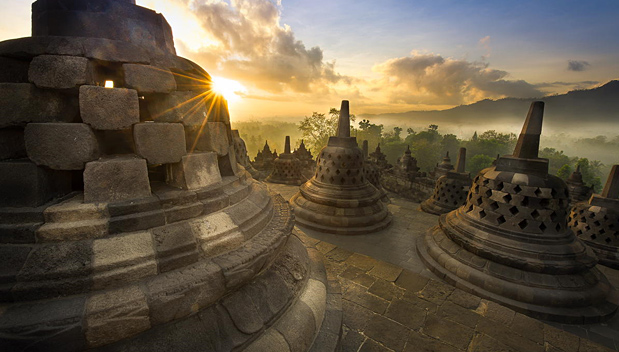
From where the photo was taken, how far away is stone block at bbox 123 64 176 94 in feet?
7.27

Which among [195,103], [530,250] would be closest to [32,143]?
[195,103]

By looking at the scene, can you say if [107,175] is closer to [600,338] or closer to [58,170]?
[58,170]

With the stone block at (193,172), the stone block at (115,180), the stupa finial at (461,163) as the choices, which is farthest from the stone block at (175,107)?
the stupa finial at (461,163)

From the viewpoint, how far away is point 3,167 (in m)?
1.93

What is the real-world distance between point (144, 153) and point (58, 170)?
71cm

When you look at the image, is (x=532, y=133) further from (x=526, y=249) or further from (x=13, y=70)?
(x=13, y=70)

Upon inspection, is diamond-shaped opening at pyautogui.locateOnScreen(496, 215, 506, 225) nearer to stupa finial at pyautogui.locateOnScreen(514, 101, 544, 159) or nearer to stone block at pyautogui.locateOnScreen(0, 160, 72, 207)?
stupa finial at pyautogui.locateOnScreen(514, 101, 544, 159)

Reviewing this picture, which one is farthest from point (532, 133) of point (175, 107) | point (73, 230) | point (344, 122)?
point (73, 230)

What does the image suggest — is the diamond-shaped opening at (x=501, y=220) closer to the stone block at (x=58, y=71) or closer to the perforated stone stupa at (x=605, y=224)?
the perforated stone stupa at (x=605, y=224)

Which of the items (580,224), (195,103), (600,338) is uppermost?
(195,103)

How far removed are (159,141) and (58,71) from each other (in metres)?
0.88

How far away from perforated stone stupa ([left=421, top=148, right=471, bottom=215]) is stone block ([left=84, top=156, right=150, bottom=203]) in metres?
9.21

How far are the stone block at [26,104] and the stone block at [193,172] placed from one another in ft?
3.23

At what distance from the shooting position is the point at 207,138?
286 centimetres
